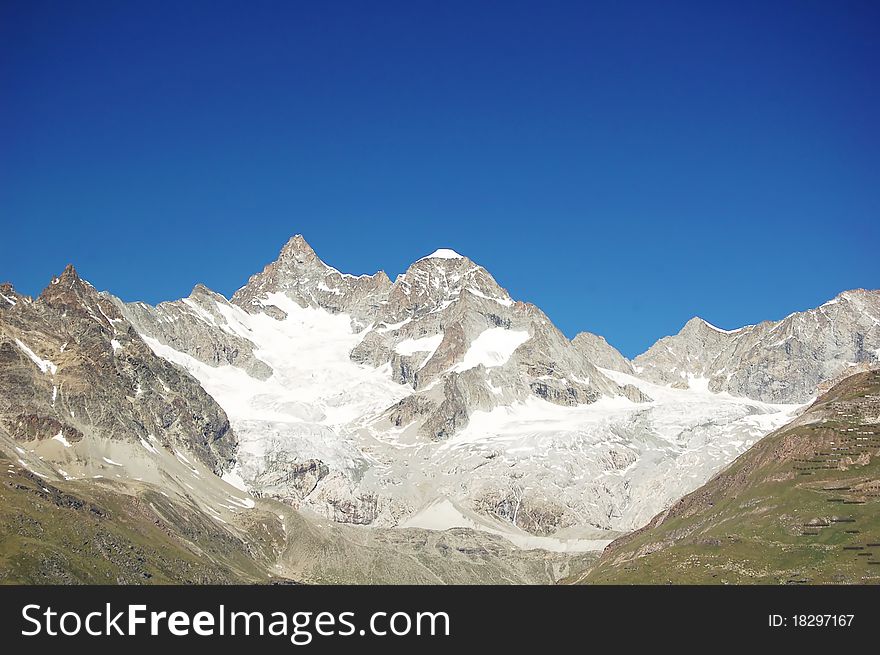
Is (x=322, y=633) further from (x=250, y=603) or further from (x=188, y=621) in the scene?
(x=250, y=603)

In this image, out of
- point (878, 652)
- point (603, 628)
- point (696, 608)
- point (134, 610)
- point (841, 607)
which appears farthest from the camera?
point (696, 608)

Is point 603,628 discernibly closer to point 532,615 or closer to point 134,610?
point 532,615

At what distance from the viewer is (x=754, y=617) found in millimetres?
151250

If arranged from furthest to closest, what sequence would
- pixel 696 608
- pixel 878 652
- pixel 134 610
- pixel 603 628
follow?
pixel 696 608 → pixel 603 628 → pixel 134 610 → pixel 878 652

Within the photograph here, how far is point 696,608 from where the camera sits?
174 m

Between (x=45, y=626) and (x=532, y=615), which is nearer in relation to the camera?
(x=45, y=626)

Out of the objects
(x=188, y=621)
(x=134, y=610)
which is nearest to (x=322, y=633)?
(x=188, y=621)

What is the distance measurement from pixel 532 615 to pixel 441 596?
48.2 feet

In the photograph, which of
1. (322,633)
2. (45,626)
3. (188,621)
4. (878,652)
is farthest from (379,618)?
(878,652)

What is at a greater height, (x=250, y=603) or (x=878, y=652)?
(x=250, y=603)

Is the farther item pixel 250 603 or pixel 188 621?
pixel 250 603

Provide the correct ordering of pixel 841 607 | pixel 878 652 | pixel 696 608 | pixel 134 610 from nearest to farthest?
1. pixel 878 652
2. pixel 134 610
3. pixel 841 607
4. pixel 696 608

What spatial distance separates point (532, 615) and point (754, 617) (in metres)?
32.8

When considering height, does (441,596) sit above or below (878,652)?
above
